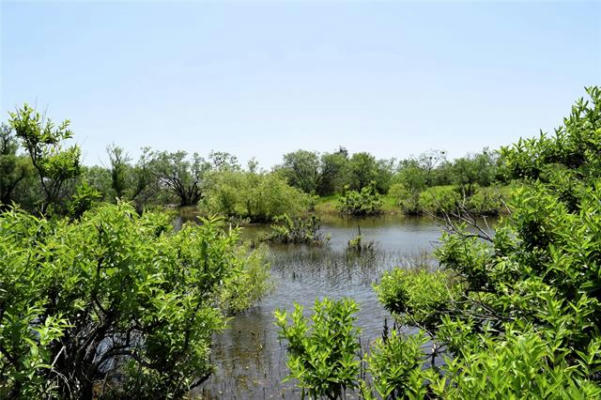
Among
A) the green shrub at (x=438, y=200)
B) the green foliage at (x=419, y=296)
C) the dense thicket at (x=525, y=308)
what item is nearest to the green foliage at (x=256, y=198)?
the green shrub at (x=438, y=200)

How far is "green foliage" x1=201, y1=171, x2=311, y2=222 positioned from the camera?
4366 cm

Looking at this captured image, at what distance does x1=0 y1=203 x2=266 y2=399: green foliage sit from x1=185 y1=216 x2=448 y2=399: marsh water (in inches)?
139

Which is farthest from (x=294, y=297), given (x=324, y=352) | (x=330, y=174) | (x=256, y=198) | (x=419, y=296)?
(x=330, y=174)

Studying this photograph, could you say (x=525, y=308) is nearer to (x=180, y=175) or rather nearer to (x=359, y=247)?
(x=359, y=247)

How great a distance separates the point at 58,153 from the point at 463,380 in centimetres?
722

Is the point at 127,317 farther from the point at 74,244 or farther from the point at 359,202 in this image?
the point at 359,202

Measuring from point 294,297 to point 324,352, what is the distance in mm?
12590

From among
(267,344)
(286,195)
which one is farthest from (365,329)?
(286,195)

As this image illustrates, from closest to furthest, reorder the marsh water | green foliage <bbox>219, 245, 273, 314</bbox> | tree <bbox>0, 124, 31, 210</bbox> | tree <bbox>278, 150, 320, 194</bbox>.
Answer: the marsh water → green foliage <bbox>219, 245, 273, 314</bbox> → tree <bbox>0, 124, 31, 210</bbox> → tree <bbox>278, 150, 320, 194</bbox>

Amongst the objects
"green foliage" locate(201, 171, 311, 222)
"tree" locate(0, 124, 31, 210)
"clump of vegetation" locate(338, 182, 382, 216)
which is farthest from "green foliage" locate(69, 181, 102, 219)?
"clump of vegetation" locate(338, 182, 382, 216)

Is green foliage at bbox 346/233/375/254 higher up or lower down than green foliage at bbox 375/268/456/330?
lower down

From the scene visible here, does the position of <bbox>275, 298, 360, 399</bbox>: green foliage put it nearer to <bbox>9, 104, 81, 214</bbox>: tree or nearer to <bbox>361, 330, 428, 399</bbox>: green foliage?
<bbox>361, 330, 428, 399</bbox>: green foliage

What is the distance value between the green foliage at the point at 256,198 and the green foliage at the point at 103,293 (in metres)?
36.6

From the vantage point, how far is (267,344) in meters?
11.9
